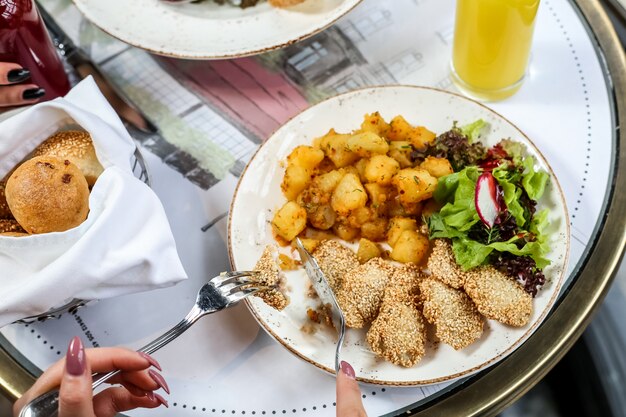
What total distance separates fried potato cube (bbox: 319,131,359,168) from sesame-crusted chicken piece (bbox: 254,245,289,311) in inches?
9.6

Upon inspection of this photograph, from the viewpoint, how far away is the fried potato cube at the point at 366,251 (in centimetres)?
136

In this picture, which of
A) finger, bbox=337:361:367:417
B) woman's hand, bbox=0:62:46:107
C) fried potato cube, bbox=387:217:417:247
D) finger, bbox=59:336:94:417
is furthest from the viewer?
woman's hand, bbox=0:62:46:107

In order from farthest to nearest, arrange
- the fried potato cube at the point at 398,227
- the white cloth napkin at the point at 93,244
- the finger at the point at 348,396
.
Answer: the fried potato cube at the point at 398,227 → the white cloth napkin at the point at 93,244 → the finger at the point at 348,396

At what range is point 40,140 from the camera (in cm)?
133

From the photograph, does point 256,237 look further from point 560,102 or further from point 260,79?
point 560,102

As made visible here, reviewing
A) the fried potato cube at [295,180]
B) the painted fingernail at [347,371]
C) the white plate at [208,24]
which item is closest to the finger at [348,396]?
the painted fingernail at [347,371]

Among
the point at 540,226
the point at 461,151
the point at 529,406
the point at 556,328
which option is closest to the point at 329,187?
the point at 461,151

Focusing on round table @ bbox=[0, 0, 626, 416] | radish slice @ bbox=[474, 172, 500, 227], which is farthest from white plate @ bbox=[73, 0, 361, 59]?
radish slice @ bbox=[474, 172, 500, 227]

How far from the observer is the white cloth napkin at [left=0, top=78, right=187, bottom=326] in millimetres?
1136

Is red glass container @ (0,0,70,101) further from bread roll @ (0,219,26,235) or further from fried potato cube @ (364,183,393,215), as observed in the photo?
fried potato cube @ (364,183,393,215)

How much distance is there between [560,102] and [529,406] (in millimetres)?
779

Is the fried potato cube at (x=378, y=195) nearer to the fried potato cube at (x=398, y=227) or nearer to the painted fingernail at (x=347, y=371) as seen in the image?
the fried potato cube at (x=398, y=227)

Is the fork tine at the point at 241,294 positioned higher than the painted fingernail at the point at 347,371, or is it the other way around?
the fork tine at the point at 241,294

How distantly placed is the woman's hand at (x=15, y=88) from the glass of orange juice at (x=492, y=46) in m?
1.04
